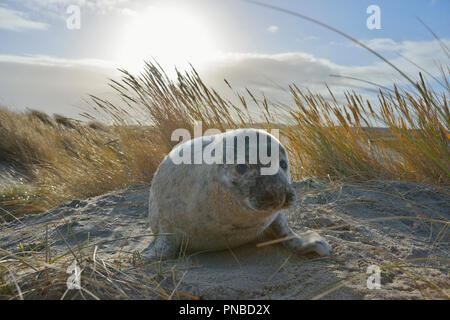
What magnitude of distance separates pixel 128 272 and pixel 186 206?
21.9 inches

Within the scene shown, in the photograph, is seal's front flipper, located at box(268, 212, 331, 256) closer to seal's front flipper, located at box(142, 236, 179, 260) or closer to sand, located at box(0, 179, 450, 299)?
sand, located at box(0, 179, 450, 299)

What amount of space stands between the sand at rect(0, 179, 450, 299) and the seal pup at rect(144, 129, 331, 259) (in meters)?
0.12

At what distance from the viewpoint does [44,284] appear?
1646 mm

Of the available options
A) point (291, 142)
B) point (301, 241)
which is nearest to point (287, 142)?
point (291, 142)

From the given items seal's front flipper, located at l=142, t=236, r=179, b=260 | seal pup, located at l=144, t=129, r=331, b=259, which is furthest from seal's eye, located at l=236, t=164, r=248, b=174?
seal's front flipper, located at l=142, t=236, r=179, b=260

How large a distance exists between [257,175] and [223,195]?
9.9 inches

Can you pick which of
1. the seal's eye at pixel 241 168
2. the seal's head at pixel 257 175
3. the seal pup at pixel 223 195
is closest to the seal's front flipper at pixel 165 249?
the seal pup at pixel 223 195

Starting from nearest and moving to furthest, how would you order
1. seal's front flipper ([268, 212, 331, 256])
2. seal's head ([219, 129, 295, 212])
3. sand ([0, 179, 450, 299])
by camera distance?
1. sand ([0, 179, 450, 299])
2. seal's head ([219, 129, 295, 212])
3. seal's front flipper ([268, 212, 331, 256])

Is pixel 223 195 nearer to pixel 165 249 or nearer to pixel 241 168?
pixel 241 168

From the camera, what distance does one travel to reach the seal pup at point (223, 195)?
1.93 m

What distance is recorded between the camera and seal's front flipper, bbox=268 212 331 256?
7.25ft

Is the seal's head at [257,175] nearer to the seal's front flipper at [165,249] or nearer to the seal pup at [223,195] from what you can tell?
the seal pup at [223,195]

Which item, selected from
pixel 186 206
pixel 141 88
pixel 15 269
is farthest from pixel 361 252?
pixel 141 88

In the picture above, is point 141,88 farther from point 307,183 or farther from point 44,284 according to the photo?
Result: point 44,284
